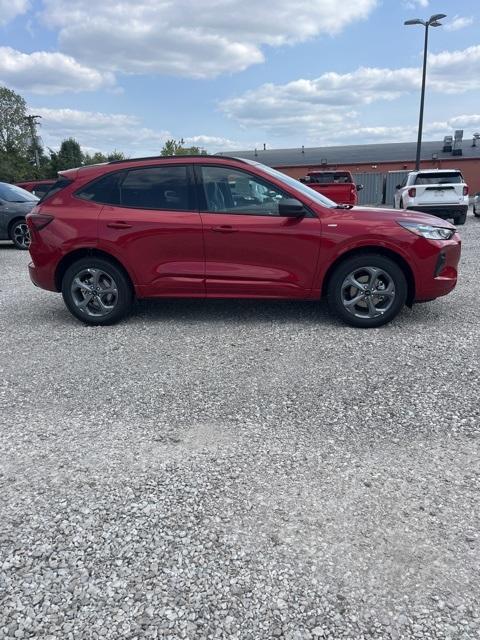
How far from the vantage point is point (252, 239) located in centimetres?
527

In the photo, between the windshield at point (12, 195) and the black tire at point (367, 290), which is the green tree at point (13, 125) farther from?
the black tire at point (367, 290)

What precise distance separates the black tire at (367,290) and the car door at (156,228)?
1419mm

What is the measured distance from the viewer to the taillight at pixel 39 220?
5.56 meters

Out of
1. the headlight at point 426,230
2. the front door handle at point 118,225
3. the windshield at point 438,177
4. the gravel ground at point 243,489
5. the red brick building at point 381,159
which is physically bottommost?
the gravel ground at point 243,489

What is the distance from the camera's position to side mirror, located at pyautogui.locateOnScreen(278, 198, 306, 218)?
16.7 ft

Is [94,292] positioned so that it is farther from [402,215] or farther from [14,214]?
[14,214]

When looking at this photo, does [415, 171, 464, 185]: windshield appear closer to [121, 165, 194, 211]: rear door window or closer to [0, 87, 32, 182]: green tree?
[121, 165, 194, 211]: rear door window

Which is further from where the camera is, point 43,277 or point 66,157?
point 66,157

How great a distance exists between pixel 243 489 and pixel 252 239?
3076 millimetres

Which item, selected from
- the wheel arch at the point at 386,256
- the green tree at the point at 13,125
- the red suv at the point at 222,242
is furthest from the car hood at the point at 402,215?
the green tree at the point at 13,125

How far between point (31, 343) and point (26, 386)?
120 cm

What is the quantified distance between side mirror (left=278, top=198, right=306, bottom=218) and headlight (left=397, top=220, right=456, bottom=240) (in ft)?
3.27

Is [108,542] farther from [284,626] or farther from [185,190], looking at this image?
[185,190]

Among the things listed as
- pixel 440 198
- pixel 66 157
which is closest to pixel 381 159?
pixel 440 198
